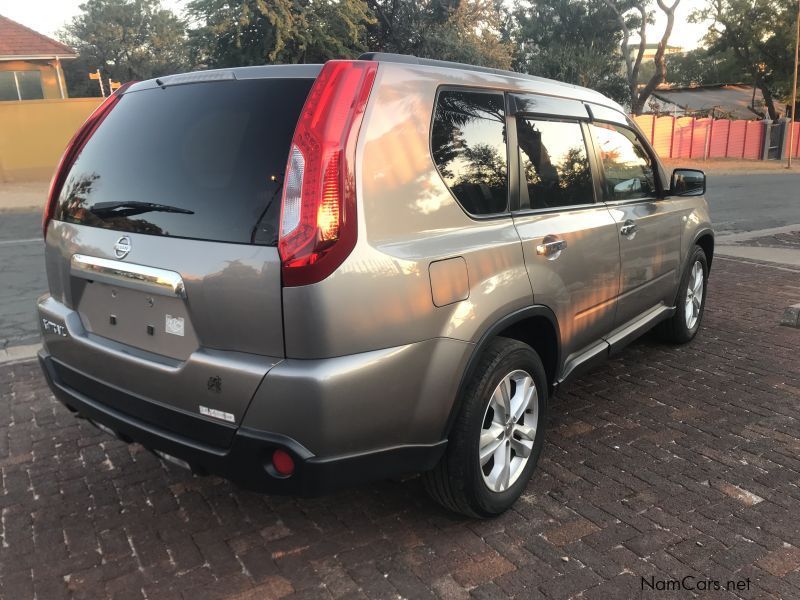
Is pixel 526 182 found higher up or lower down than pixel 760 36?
lower down

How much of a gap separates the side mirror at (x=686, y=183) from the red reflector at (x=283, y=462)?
130 inches

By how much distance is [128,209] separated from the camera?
2.52 metres

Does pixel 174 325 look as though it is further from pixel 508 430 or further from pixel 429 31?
pixel 429 31

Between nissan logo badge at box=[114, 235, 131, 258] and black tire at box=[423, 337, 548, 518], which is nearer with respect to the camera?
nissan logo badge at box=[114, 235, 131, 258]

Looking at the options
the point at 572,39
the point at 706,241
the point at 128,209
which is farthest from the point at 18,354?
the point at 572,39

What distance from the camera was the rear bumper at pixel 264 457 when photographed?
7.17 ft

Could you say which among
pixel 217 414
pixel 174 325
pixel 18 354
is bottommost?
pixel 18 354

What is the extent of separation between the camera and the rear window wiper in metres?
2.38

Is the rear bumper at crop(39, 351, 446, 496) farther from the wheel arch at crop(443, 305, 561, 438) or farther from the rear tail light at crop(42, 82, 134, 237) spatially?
the rear tail light at crop(42, 82, 134, 237)

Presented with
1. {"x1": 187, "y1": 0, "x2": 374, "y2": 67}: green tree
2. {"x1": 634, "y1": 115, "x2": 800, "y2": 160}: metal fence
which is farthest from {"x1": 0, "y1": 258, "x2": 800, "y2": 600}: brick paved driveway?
{"x1": 634, "y1": 115, "x2": 800, "y2": 160}: metal fence

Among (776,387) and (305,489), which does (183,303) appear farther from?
(776,387)

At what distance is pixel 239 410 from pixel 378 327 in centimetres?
54

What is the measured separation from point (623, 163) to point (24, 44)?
33156 millimetres

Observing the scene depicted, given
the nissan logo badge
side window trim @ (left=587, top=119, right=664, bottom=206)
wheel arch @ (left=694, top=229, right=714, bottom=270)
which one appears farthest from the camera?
wheel arch @ (left=694, top=229, right=714, bottom=270)
